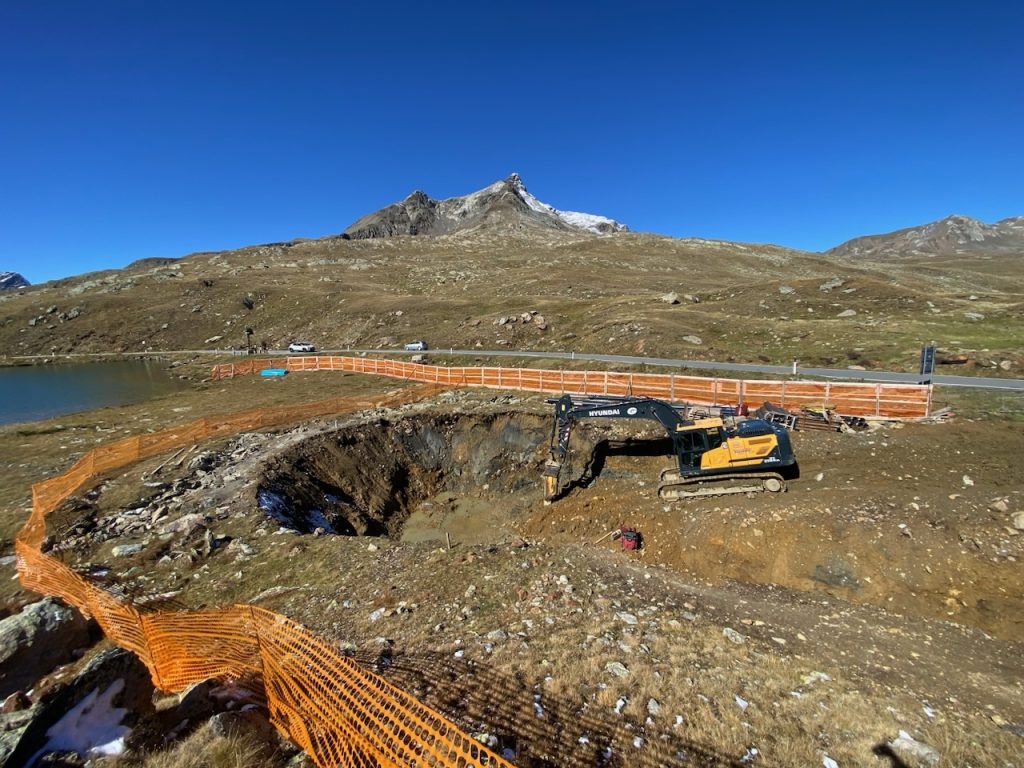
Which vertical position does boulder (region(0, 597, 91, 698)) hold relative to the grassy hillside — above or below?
below

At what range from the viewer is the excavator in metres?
14.0

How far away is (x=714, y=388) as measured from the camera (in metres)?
22.5

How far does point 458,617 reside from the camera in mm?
8641

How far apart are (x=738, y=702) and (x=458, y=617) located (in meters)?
4.75

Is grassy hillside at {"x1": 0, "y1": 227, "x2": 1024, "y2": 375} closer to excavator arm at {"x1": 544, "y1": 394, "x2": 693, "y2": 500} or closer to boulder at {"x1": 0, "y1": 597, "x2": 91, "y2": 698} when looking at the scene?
excavator arm at {"x1": 544, "y1": 394, "x2": 693, "y2": 500}

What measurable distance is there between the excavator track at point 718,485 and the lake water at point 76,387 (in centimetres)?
3890

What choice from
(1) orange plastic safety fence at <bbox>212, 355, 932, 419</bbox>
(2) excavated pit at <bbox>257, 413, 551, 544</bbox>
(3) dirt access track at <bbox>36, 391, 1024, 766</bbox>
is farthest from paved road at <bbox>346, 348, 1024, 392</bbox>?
(2) excavated pit at <bbox>257, 413, 551, 544</bbox>

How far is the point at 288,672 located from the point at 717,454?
1275cm

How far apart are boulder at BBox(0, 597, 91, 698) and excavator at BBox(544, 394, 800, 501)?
13.8 meters

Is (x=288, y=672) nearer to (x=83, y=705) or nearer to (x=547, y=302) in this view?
(x=83, y=705)

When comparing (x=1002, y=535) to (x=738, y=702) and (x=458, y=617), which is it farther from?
(x=458, y=617)

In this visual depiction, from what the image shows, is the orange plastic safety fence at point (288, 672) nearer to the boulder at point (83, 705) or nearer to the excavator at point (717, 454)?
the boulder at point (83, 705)

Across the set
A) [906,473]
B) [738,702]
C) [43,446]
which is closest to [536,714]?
[738,702]

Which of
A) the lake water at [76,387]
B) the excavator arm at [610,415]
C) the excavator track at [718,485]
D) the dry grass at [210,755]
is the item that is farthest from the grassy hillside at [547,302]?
the dry grass at [210,755]
